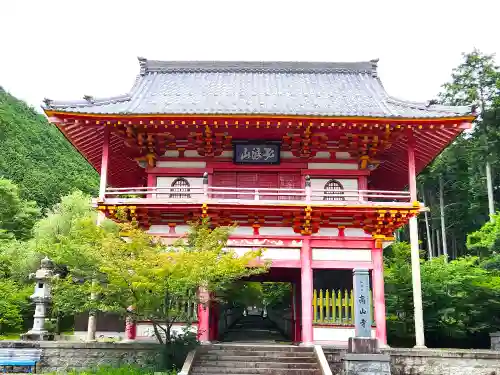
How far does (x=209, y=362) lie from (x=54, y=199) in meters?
39.9

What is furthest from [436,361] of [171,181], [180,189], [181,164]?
[181,164]

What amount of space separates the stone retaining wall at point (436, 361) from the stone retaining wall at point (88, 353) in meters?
4.99

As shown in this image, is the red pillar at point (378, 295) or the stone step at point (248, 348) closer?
the stone step at point (248, 348)

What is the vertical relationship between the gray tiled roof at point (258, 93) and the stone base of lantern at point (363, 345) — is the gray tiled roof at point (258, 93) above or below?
above

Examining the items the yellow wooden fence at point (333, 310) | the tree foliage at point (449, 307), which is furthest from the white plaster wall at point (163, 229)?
the tree foliage at point (449, 307)

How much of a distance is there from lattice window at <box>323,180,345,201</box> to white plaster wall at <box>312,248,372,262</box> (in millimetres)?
1701

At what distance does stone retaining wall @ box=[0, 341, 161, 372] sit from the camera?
42.3ft

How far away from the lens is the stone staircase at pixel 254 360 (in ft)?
39.2

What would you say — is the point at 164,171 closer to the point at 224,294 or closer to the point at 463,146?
the point at 224,294

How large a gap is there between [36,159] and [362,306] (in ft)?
174

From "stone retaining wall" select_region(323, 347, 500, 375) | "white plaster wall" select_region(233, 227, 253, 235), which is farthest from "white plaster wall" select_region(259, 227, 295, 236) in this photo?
"stone retaining wall" select_region(323, 347, 500, 375)

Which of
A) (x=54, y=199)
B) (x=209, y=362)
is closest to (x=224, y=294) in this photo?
(x=209, y=362)

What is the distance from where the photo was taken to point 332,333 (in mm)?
14109

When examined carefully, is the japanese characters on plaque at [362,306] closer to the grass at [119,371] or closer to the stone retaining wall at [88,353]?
the grass at [119,371]
